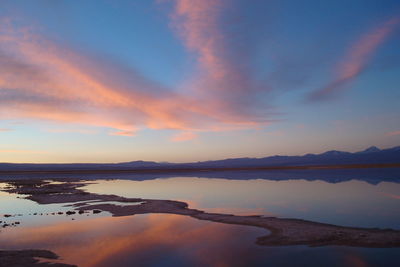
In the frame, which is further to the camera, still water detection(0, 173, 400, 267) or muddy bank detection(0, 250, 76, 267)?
still water detection(0, 173, 400, 267)

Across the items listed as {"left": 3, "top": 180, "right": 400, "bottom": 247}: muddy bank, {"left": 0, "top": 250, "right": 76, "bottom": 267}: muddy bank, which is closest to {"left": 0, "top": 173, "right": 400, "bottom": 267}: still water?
{"left": 0, "top": 250, "right": 76, "bottom": 267}: muddy bank

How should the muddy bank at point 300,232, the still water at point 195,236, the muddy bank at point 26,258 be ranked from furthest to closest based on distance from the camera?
the muddy bank at point 300,232
the still water at point 195,236
the muddy bank at point 26,258

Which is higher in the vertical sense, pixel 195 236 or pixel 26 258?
pixel 195 236

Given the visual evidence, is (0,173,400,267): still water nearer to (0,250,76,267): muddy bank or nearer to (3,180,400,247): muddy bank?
(0,250,76,267): muddy bank

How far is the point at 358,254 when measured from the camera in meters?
14.5

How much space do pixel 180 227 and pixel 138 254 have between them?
21.0 feet

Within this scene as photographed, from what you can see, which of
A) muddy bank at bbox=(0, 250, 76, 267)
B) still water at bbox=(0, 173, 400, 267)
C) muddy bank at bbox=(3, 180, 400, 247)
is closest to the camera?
muddy bank at bbox=(0, 250, 76, 267)

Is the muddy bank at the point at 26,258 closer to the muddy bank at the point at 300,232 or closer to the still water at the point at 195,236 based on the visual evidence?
the still water at the point at 195,236

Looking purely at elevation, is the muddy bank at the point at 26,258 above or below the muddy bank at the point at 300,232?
below

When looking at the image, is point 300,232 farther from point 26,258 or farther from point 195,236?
point 26,258

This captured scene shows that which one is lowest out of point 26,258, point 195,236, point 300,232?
point 26,258

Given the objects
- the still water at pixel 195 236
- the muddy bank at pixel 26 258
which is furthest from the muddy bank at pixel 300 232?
the muddy bank at pixel 26 258

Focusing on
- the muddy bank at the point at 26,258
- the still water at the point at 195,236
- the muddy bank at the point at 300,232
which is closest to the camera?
the muddy bank at the point at 26,258

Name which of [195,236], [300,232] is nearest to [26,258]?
[195,236]
